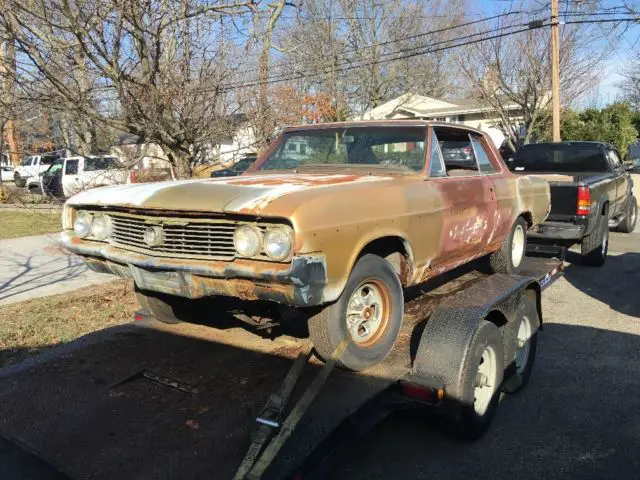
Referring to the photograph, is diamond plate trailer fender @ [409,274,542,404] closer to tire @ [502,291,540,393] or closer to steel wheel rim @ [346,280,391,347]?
tire @ [502,291,540,393]

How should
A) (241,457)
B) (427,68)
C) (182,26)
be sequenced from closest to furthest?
1. (241,457)
2. (182,26)
3. (427,68)

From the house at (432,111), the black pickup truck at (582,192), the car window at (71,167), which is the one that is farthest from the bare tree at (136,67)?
the house at (432,111)

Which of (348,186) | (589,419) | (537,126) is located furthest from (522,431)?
(537,126)

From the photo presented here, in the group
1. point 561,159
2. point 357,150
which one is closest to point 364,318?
point 357,150

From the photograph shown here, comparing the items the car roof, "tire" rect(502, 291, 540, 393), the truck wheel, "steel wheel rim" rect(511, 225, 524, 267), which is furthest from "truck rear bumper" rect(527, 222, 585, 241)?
the truck wheel

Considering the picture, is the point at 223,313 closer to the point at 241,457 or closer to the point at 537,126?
the point at 241,457

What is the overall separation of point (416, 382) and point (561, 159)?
7.99 metres

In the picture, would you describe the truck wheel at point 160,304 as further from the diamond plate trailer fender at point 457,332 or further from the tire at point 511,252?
the tire at point 511,252

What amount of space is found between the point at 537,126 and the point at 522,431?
2284 centimetres

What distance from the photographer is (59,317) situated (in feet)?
Result: 19.1

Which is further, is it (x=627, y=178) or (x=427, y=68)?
(x=427, y=68)

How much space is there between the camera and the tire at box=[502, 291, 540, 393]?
3.94 meters

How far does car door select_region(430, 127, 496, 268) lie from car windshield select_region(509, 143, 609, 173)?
5.31 m

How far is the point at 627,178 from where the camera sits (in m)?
10.5
